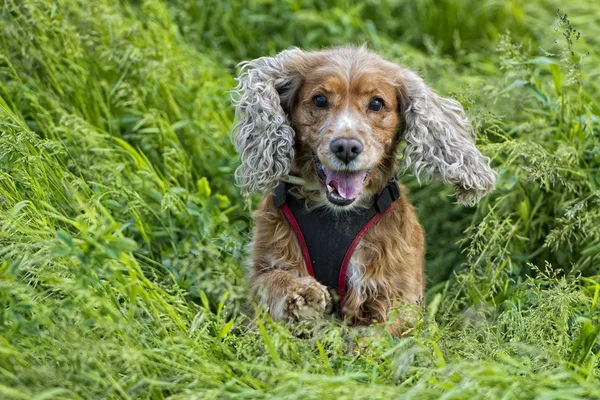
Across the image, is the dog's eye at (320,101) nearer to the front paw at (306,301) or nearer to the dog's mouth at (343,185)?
the dog's mouth at (343,185)

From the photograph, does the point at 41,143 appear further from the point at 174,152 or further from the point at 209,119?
the point at 209,119

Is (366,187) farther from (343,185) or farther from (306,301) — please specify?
(306,301)

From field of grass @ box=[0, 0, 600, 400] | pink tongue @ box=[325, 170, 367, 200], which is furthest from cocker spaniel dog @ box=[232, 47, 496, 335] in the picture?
field of grass @ box=[0, 0, 600, 400]

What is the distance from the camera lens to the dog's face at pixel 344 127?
345 centimetres

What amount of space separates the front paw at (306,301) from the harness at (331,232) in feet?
0.85

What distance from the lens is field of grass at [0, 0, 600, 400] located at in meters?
2.74

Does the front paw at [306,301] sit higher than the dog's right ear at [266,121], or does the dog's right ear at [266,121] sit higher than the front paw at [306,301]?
the dog's right ear at [266,121]

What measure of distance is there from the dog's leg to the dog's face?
38cm

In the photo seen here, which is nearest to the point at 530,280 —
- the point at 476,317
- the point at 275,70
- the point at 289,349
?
the point at 476,317

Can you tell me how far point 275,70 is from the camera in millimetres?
3773

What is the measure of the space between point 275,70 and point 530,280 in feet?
4.97

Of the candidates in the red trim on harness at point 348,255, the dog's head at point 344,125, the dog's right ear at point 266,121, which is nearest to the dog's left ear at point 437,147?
the dog's head at point 344,125

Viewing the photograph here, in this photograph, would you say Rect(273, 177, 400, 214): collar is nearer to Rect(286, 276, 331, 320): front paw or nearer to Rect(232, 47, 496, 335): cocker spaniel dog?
Rect(232, 47, 496, 335): cocker spaniel dog

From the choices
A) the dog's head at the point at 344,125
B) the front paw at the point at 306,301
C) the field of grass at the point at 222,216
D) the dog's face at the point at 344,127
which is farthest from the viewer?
the dog's head at the point at 344,125
